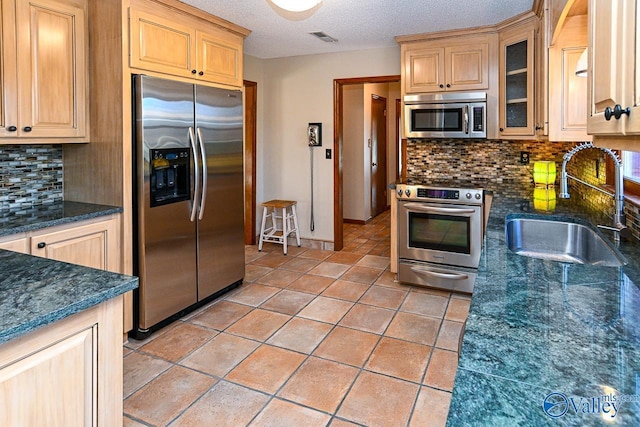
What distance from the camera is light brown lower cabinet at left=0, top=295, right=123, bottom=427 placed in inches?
42.0

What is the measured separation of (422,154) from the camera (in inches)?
174

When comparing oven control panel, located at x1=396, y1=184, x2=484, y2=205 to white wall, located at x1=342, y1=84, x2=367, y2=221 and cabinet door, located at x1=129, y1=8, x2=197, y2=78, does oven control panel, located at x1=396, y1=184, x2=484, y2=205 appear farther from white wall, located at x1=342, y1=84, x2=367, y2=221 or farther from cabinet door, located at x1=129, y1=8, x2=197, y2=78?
white wall, located at x1=342, y1=84, x2=367, y2=221

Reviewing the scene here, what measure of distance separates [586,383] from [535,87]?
3.16 m

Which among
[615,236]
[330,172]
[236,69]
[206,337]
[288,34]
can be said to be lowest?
[206,337]

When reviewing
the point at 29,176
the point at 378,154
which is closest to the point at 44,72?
the point at 29,176

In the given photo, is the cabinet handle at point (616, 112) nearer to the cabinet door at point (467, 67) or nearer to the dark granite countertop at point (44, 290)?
the dark granite countertop at point (44, 290)

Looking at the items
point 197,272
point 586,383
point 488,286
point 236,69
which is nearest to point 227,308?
point 197,272

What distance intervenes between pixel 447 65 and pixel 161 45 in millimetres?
2487

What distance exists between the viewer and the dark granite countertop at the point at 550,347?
653 millimetres

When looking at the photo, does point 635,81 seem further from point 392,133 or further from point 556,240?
point 392,133

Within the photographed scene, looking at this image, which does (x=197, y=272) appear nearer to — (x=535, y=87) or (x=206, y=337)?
(x=206, y=337)

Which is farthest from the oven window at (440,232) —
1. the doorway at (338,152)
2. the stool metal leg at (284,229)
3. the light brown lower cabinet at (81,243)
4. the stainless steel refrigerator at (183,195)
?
the light brown lower cabinet at (81,243)

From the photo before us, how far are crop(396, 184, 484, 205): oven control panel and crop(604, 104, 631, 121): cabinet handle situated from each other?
8.24ft

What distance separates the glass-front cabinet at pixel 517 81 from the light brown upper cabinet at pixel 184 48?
7.60 ft
